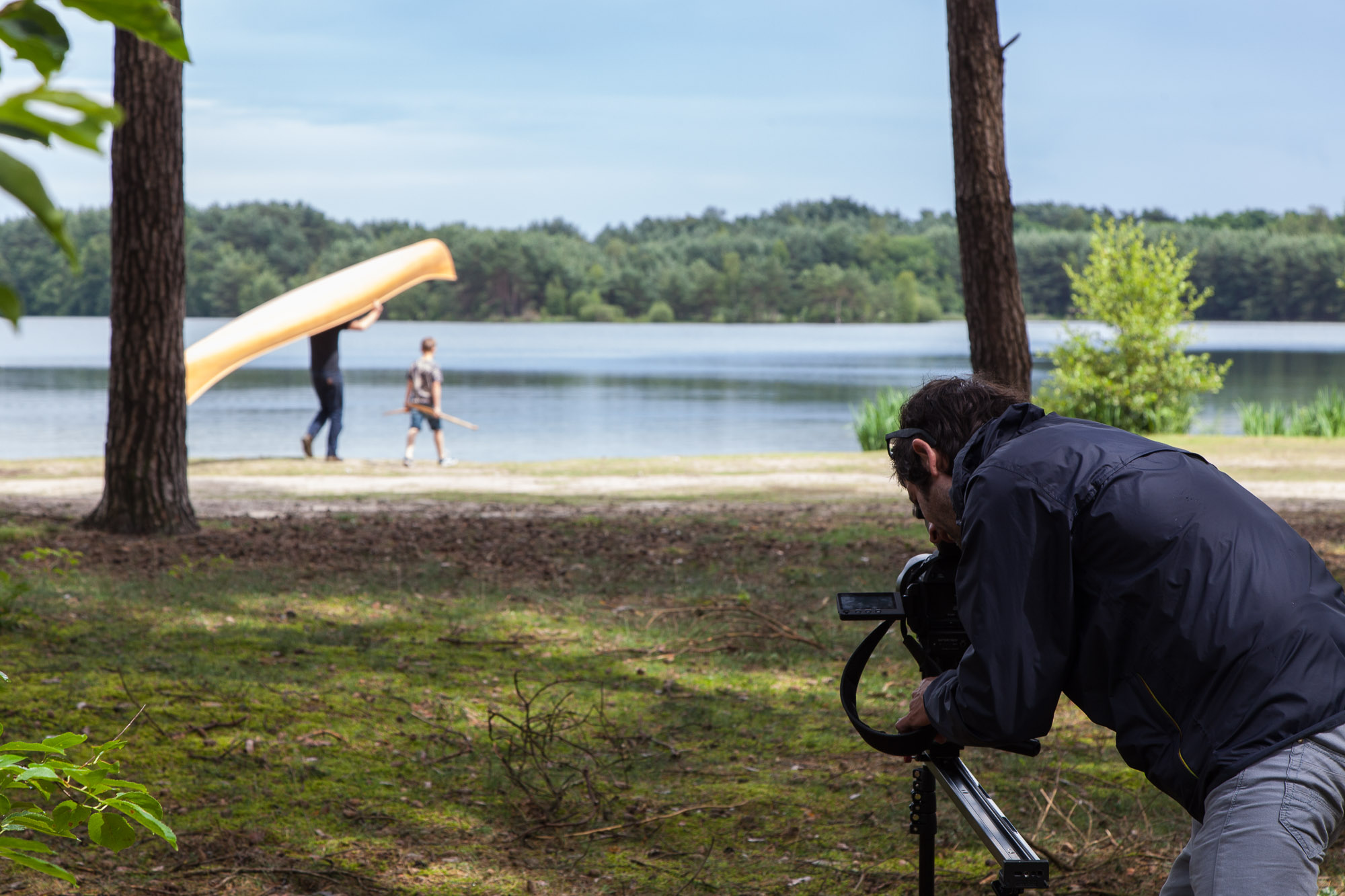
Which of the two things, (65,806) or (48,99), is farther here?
(65,806)

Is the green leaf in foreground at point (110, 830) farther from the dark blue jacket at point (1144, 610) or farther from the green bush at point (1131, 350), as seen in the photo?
the green bush at point (1131, 350)

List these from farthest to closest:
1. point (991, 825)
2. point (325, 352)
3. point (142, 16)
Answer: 1. point (325, 352)
2. point (991, 825)
3. point (142, 16)

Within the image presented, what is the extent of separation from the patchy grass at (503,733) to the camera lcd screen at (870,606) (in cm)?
150

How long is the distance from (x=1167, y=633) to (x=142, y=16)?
1.61 m

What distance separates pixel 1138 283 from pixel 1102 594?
2210 cm

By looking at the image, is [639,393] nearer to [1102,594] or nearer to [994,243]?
[994,243]

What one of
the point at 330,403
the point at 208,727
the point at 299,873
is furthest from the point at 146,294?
the point at 330,403

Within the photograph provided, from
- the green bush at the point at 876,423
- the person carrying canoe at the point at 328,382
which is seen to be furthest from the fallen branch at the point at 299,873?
the green bush at the point at 876,423

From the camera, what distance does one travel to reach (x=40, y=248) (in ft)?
199

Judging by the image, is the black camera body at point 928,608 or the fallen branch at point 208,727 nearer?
the black camera body at point 928,608

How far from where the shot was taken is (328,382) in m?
16.4

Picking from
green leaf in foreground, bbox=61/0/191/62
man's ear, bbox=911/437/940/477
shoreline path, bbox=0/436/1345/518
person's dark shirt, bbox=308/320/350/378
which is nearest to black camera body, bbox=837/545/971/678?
man's ear, bbox=911/437/940/477

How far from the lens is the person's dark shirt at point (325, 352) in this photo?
1669 centimetres

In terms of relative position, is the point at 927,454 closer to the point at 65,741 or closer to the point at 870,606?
the point at 870,606
